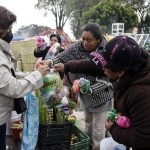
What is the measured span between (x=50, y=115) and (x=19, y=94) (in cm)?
109

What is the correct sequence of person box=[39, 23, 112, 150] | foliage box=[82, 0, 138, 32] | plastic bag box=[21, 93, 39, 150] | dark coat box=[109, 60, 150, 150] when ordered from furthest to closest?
foliage box=[82, 0, 138, 32] < person box=[39, 23, 112, 150] < plastic bag box=[21, 93, 39, 150] < dark coat box=[109, 60, 150, 150]

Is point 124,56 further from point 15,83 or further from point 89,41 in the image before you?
point 89,41

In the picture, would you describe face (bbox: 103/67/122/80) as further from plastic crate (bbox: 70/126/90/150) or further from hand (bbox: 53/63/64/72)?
plastic crate (bbox: 70/126/90/150)

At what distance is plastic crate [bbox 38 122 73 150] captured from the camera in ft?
12.9

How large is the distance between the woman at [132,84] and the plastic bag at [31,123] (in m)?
1.76

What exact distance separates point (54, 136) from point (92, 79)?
798mm

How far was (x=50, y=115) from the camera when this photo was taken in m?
4.02

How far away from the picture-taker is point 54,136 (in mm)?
3945

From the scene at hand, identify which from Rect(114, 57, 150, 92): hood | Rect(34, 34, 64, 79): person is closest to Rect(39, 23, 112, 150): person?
Answer: Rect(34, 34, 64, 79): person

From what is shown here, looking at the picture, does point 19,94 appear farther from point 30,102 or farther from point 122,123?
point 122,123

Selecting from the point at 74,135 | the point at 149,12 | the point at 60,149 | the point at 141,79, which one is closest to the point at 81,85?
the point at 60,149

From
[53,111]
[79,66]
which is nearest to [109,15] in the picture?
[53,111]

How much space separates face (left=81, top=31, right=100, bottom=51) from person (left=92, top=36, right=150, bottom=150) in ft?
5.60

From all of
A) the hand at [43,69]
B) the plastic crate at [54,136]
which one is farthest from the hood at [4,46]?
the plastic crate at [54,136]
